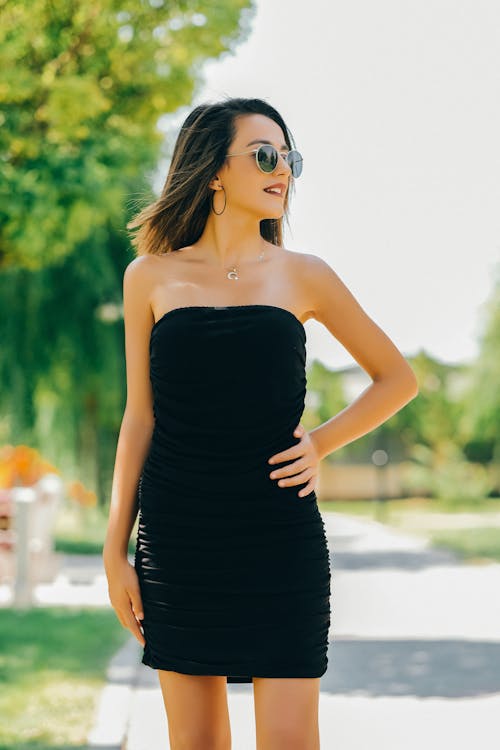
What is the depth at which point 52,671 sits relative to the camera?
7.92 metres

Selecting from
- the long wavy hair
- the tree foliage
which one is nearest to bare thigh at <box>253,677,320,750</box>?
the long wavy hair

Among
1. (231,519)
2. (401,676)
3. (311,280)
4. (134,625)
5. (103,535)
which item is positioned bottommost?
(401,676)

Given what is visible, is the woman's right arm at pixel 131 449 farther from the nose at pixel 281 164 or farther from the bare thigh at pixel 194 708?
the nose at pixel 281 164

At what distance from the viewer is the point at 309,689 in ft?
9.90

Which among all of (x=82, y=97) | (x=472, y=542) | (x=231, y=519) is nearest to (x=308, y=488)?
(x=231, y=519)

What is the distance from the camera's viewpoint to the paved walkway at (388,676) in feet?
20.3

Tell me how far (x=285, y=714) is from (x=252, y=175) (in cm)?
130

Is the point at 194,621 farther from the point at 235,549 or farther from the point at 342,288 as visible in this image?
the point at 342,288

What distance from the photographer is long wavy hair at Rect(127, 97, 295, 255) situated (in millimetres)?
3318

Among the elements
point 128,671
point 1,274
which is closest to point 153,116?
point 128,671

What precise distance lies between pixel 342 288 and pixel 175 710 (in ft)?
3.63

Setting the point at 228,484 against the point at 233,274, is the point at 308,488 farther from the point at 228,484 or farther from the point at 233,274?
the point at 233,274

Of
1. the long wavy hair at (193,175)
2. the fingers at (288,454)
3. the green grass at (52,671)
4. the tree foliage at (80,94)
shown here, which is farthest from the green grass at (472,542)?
the fingers at (288,454)

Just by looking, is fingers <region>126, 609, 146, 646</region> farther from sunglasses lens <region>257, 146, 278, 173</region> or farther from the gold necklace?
sunglasses lens <region>257, 146, 278, 173</region>
